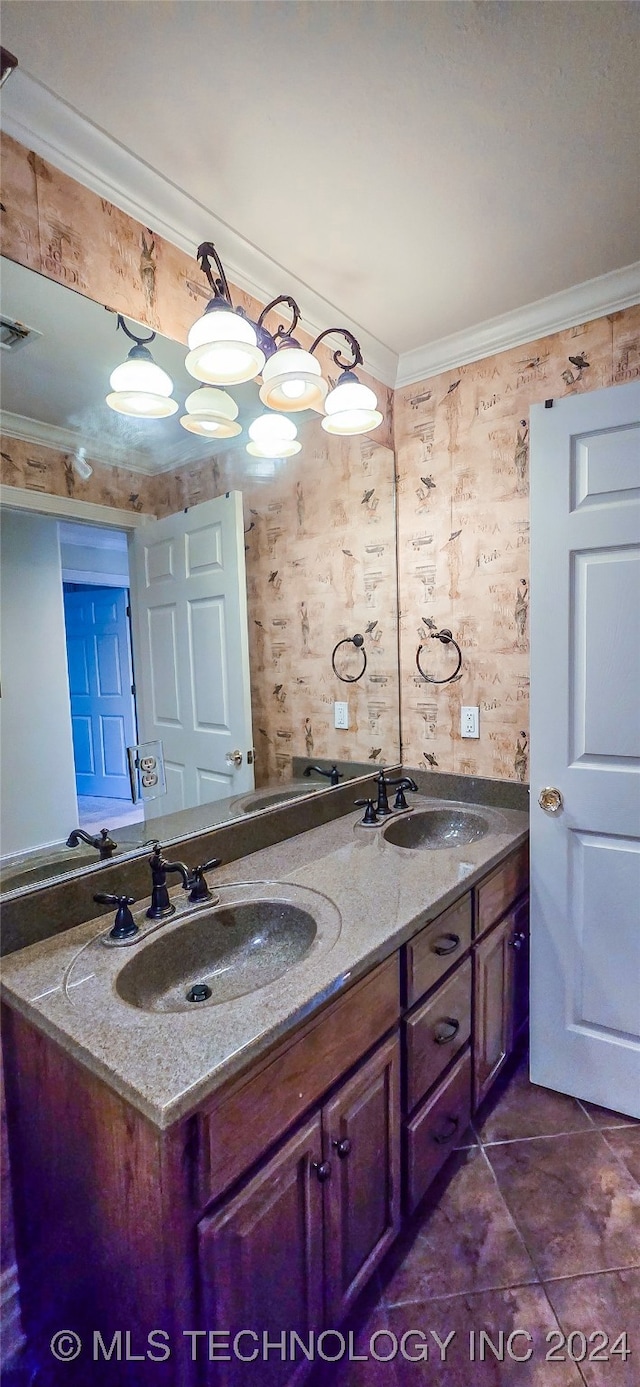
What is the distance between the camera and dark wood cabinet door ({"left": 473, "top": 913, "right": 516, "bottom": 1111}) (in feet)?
5.01

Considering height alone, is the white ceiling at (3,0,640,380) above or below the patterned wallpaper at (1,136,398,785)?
above

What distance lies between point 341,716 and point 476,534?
80cm

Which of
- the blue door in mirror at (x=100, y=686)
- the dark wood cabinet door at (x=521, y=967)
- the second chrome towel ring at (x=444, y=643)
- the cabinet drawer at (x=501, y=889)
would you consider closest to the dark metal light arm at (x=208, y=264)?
the blue door in mirror at (x=100, y=686)

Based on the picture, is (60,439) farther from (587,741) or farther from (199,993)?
(587,741)

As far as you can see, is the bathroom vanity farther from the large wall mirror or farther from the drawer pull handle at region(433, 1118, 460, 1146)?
the large wall mirror

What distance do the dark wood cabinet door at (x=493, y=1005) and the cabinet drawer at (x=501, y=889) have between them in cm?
5

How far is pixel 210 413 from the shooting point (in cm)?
143

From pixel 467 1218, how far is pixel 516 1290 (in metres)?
0.17

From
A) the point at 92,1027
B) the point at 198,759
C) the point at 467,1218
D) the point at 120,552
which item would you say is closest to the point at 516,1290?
the point at 467,1218

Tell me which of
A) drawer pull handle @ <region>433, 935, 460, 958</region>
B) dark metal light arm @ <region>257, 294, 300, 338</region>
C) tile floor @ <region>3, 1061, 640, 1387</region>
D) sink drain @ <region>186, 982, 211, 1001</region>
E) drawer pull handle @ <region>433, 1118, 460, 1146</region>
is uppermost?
dark metal light arm @ <region>257, 294, 300, 338</region>

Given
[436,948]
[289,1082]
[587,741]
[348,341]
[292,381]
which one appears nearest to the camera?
[289,1082]

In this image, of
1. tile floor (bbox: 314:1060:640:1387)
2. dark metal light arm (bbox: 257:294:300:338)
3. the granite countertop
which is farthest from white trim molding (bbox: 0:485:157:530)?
tile floor (bbox: 314:1060:640:1387)

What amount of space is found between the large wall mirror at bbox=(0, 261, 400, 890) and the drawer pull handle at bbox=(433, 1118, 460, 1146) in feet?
2.98

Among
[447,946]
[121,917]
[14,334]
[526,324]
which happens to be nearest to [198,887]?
[121,917]
